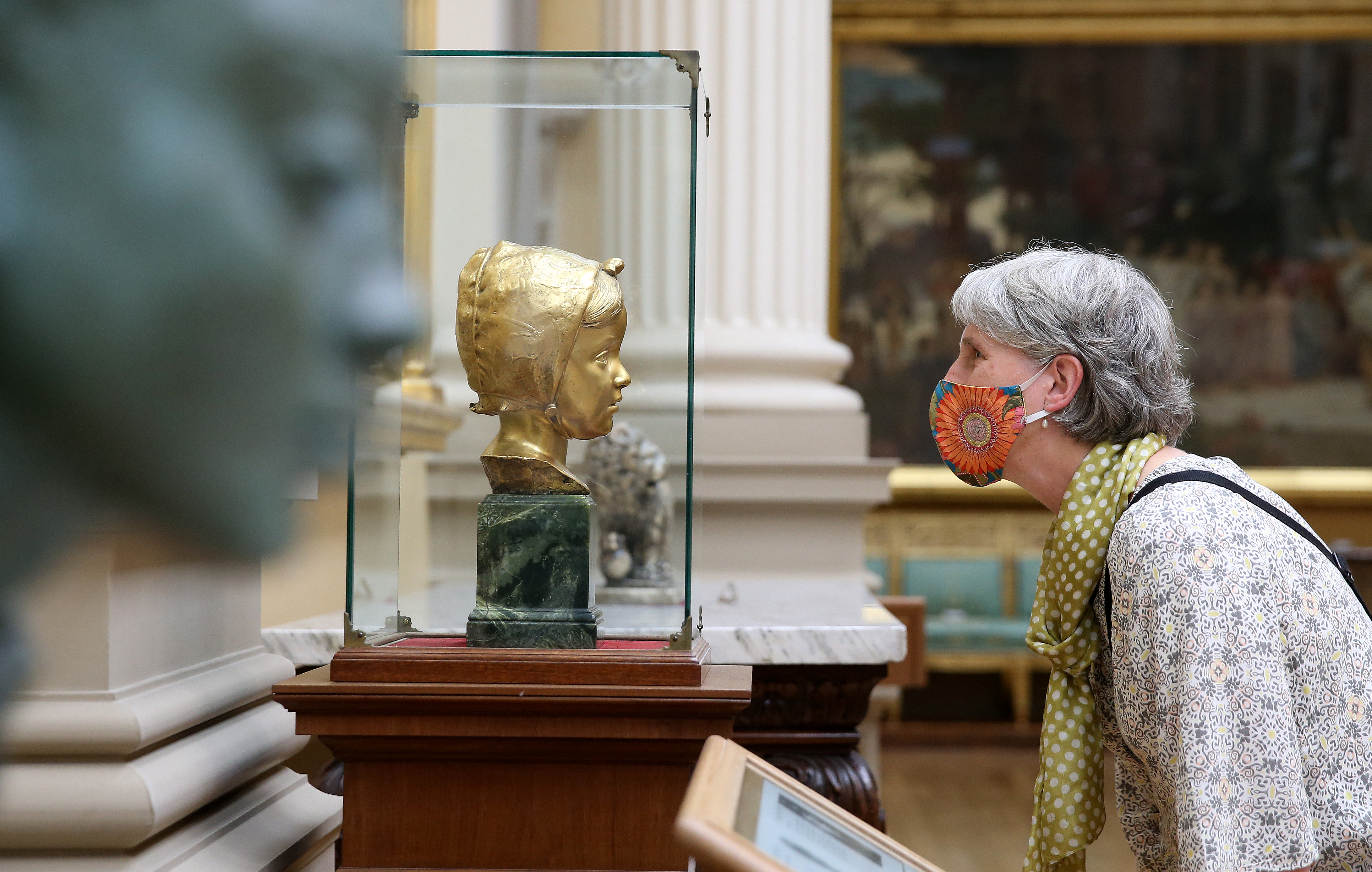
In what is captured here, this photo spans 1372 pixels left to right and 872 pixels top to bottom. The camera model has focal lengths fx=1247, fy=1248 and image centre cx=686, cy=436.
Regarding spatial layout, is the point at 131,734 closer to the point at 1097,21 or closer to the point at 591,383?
the point at 591,383

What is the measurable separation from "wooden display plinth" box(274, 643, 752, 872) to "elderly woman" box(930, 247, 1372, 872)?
577 mm

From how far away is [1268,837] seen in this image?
163 cm

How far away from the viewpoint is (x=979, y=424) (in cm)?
215

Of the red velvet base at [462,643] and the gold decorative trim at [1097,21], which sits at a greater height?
the gold decorative trim at [1097,21]

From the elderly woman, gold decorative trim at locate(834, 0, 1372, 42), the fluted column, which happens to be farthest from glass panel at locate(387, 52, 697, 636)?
gold decorative trim at locate(834, 0, 1372, 42)

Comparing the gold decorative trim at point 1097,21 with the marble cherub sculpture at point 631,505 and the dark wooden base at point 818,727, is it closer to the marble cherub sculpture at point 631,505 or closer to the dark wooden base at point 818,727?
the dark wooden base at point 818,727

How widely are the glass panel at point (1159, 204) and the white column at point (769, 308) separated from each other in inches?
233

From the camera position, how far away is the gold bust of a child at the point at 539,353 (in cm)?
180

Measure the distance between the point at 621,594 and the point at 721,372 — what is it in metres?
2.46

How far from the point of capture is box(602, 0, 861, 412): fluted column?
181 inches

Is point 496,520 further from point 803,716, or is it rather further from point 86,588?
point 803,716

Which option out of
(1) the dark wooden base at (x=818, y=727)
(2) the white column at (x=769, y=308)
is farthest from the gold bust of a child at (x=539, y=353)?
(2) the white column at (x=769, y=308)

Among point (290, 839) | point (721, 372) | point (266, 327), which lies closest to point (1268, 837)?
point (290, 839)

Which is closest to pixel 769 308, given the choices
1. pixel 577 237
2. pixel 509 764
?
pixel 577 237
